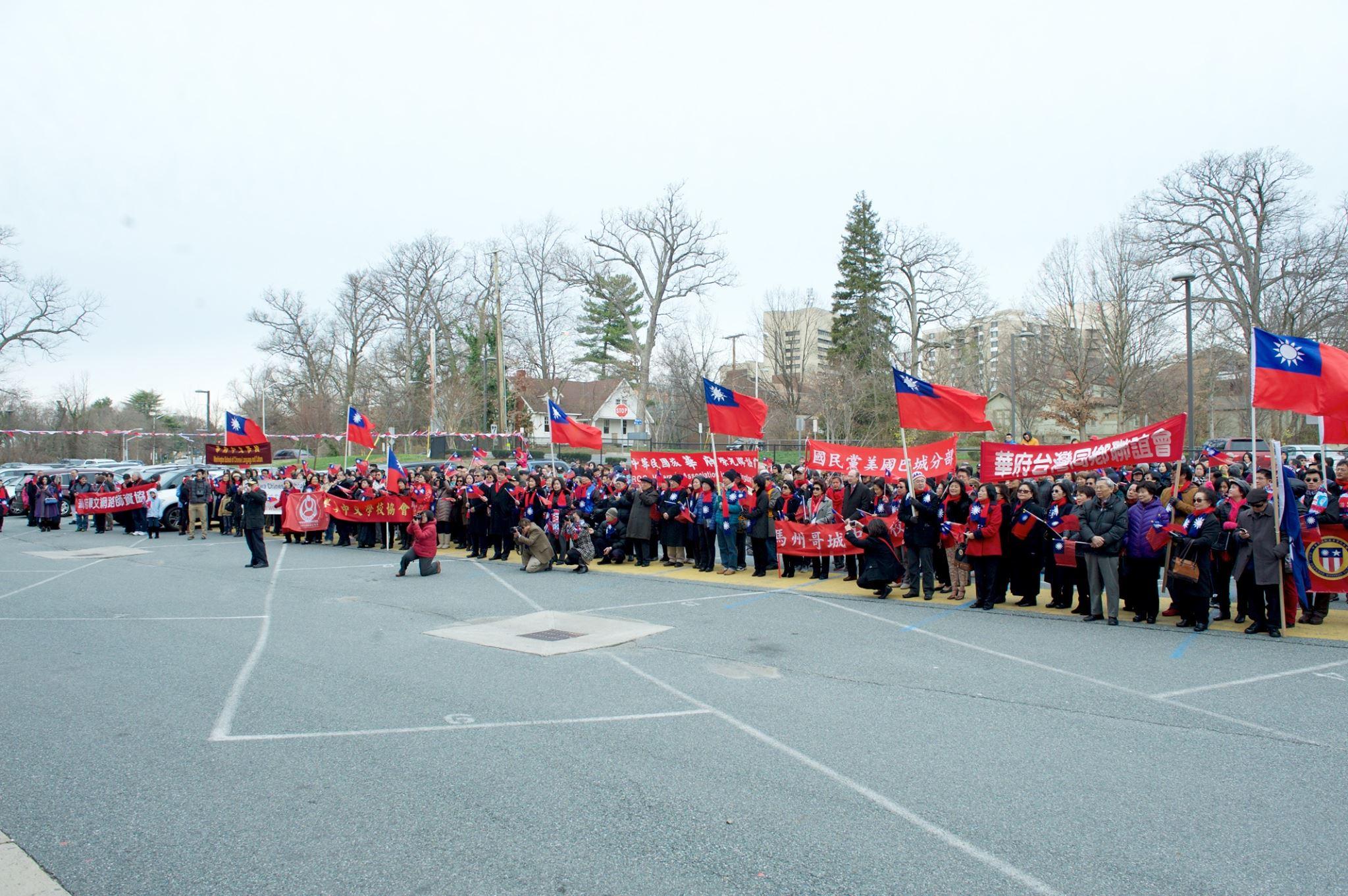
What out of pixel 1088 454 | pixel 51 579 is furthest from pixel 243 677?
pixel 1088 454

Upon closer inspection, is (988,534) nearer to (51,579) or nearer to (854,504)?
(854,504)

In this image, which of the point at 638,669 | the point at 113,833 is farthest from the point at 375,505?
the point at 113,833

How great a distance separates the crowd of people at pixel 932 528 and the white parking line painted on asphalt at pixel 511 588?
703 millimetres

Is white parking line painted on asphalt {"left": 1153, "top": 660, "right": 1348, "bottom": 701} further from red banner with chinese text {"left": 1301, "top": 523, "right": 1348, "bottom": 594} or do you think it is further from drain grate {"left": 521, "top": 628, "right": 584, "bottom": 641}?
drain grate {"left": 521, "top": 628, "right": 584, "bottom": 641}

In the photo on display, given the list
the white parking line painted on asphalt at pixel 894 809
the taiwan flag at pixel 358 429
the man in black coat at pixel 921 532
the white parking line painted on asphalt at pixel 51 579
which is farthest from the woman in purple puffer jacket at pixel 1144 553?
the taiwan flag at pixel 358 429

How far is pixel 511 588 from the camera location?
1487 cm

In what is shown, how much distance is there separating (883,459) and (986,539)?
205 inches

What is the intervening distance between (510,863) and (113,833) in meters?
2.23

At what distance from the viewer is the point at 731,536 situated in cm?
1662

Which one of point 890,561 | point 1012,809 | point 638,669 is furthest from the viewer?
point 890,561

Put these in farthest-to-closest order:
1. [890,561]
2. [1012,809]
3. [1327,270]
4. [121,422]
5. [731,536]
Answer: [121,422] → [1327,270] → [731,536] → [890,561] → [1012,809]

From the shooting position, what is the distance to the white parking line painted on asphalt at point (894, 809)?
14.2 ft

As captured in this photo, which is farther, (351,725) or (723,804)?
(351,725)

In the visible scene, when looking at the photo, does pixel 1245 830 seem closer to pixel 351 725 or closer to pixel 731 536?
pixel 351 725
